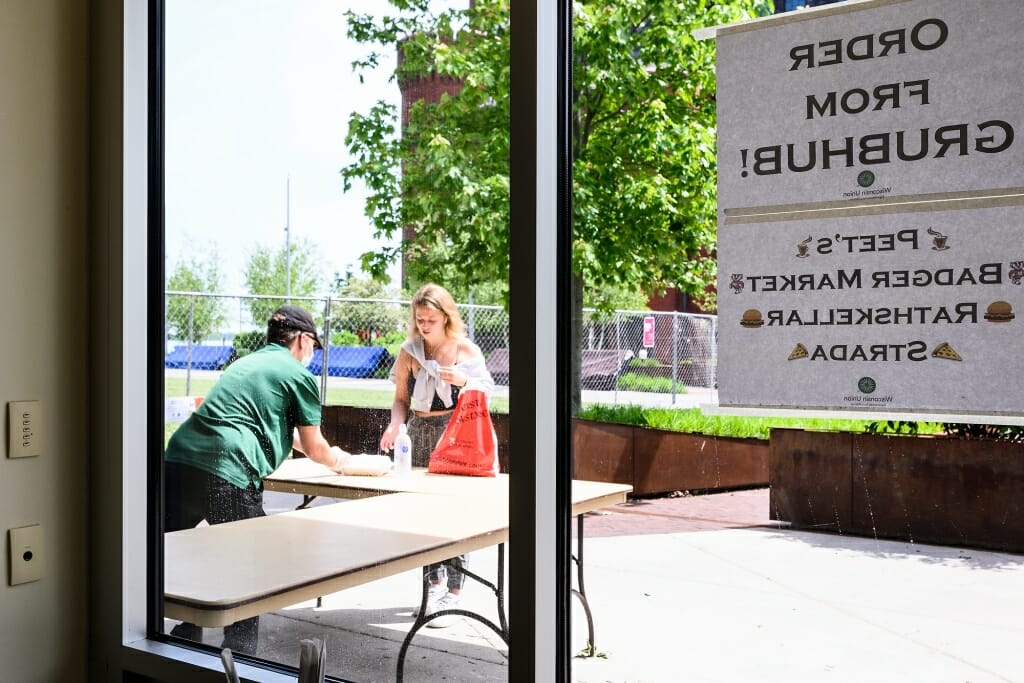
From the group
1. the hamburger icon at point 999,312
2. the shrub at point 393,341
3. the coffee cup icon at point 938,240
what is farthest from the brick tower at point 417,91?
the hamburger icon at point 999,312

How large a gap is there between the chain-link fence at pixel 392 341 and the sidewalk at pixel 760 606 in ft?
0.71

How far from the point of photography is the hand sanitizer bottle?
1.85 meters

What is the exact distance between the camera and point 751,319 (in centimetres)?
145

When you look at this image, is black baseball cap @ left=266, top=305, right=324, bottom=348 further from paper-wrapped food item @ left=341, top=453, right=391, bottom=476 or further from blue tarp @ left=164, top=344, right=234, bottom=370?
paper-wrapped food item @ left=341, top=453, right=391, bottom=476

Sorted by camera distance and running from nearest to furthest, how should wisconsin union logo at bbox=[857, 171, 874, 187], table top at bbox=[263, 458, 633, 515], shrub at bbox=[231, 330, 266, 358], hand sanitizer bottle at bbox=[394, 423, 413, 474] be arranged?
wisconsin union logo at bbox=[857, 171, 874, 187]
table top at bbox=[263, 458, 633, 515]
hand sanitizer bottle at bbox=[394, 423, 413, 474]
shrub at bbox=[231, 330, 266, 358]

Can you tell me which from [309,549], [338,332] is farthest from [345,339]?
[309,549]

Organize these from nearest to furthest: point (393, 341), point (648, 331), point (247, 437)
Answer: point (648, 331), point (393, 341), point (247, 437)

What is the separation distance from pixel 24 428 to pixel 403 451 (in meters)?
0.87

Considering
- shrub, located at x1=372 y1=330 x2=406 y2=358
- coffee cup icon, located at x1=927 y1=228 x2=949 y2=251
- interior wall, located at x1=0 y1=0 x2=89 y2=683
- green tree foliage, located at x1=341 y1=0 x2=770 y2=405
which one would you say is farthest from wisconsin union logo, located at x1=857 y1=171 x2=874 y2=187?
interior wall, located at x1=0 y1=0 x2=89 y2=683

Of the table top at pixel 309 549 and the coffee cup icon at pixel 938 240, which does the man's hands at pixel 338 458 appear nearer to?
the table top at pixel 309 549

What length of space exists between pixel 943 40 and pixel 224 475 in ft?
5.76

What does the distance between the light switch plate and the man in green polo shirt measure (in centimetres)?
28

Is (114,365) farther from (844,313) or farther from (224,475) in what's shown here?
(844,313)

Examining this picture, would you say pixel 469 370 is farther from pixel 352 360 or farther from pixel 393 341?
pixel 352 360
